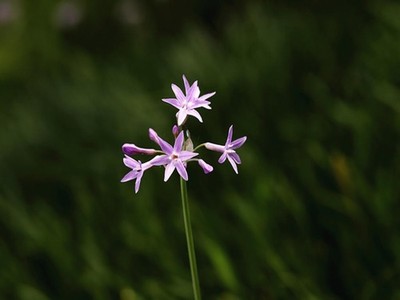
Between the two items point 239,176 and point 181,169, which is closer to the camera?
point 181,169

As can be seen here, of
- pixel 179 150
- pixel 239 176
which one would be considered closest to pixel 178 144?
pixel 179 150

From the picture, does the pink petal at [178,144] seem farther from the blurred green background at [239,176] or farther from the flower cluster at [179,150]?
the blurred green background at [239,176]

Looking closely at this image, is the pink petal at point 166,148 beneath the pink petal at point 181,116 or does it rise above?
beneath

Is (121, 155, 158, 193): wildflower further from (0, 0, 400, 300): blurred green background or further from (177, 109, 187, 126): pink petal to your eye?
(0, 0, 400, 300): blurred green background

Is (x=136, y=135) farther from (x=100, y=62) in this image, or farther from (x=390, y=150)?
(x=100, y=62)

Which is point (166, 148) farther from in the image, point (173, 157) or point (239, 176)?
point (239, 176)

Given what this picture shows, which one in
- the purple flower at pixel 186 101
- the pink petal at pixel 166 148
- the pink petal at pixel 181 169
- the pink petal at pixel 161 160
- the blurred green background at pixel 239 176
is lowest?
the pink petal at pixel 181 169

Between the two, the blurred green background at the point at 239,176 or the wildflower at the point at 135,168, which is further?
the blurred green background at the point at 239,176

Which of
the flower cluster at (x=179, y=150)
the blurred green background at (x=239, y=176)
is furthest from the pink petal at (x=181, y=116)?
the blurred green background at (x=239, y=176)

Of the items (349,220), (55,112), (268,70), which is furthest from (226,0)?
(349,220)
